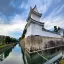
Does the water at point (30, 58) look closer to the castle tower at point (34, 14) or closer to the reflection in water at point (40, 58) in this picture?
the reflection in water at point (40, 58)

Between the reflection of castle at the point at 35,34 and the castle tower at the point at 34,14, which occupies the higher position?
the castle tower at the point at 34,14

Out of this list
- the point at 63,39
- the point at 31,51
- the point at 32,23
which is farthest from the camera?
the point at 63,39

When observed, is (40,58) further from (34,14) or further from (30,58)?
(34,14)

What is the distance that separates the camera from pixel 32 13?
54.3ft

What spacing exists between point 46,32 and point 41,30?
6.45ft

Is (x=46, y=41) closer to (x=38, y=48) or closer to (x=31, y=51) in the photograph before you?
(x=38, y=48)

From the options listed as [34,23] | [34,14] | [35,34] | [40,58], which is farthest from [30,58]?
[34,14]

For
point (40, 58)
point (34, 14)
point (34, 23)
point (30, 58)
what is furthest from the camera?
point (34, 14)

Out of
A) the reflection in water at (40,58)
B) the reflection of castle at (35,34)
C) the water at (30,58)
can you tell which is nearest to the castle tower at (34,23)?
the reflection of castle at (35,34)

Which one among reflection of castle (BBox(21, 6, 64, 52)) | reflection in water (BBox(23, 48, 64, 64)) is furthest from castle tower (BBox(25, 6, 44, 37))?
reflection in water (BBox(23, 48, 64, 64))

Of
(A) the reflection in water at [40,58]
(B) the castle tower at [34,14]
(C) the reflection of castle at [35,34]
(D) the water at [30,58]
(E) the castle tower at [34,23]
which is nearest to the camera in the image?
(A) the reflection in water at [40,58]

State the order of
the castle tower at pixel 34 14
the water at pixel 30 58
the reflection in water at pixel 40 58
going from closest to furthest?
1. the reflection in water at pixel 40 58
2. the water at pixel 30 58
3. the castle tower at pixel 34 14

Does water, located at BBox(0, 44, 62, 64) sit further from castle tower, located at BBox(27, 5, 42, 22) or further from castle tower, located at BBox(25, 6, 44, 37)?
castle tower, located at BBox(27, 5, 42, 22)

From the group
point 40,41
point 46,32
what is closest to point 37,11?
point 46,32
